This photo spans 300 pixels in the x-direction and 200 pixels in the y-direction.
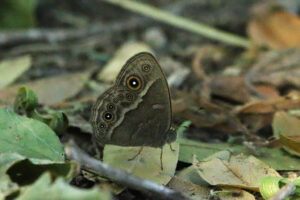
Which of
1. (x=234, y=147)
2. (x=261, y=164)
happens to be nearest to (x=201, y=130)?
(x=234, y=147)

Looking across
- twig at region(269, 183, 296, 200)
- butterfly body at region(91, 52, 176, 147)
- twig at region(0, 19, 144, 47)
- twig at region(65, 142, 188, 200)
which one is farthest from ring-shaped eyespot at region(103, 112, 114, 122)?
twig at region(0, 19, 144, 47)

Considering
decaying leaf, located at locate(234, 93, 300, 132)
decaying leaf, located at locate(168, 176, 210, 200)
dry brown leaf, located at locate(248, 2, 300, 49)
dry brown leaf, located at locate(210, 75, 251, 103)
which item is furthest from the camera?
dry brown leaf, located at locate(248, 2, 300, 49)

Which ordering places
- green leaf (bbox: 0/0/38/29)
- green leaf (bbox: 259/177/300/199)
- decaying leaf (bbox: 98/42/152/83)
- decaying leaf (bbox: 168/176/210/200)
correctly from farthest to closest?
green leaf (bbox: 0/0/38/29), decaying leaf (bbox: 98/42/152/83), decaying leaf (bbox: 168/176/210/200), green leaf (bbox: 259/177/300/199)

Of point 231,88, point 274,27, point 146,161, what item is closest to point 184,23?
point 274,27

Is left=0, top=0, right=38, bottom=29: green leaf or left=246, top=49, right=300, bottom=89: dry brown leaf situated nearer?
left=246, top=49, right=300, bottom=89: dry brown leaf

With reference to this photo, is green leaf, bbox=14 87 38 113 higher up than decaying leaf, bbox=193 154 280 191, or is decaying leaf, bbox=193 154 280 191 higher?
green leaf, bbox=14 87 38 113

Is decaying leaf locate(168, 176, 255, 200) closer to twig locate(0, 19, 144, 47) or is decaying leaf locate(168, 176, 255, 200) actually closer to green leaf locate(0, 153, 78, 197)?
green leaf locate(0, 153, 78, 197)

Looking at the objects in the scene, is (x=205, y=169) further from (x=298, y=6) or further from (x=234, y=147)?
(x=298, y=6)
